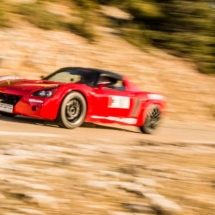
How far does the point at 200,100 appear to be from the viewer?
18.9 metres

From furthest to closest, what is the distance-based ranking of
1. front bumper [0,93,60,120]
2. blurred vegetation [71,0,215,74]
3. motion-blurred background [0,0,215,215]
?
blurred vegetation [71,0,215,74], front bumper [0,93,60,120], motion-blurred background [0,0,215,215]

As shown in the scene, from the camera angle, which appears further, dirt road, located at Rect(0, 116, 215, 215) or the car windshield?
the car windshield

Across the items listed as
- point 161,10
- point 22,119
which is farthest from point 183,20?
point 22,119

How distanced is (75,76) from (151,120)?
204cm

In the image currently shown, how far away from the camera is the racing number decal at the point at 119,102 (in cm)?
1109

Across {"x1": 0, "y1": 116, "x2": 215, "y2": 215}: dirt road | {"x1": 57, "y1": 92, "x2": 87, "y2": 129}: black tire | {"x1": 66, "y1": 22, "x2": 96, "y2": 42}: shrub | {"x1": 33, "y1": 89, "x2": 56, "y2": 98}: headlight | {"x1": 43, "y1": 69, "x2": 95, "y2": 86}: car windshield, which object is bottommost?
{"x1": 0, "y1": 116, "x2": 215, "y2": 215}: dirt road

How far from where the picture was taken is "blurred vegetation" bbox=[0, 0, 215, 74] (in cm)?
2133

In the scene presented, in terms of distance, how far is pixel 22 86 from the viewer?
1024 cm

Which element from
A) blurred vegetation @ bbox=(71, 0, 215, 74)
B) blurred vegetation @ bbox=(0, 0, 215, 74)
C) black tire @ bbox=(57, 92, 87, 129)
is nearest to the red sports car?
black tire @ bbox=(57, 92, 87, 129)

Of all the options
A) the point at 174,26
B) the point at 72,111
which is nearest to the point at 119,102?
the point at 72,111

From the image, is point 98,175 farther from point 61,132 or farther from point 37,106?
Answer: point 37,106

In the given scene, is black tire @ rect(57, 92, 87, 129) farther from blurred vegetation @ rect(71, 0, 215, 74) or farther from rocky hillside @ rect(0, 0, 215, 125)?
blurred vegetation @ rect(71, 0, 215, 74)

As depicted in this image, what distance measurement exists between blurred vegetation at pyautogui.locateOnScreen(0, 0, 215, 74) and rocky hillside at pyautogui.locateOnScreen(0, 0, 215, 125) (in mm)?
491

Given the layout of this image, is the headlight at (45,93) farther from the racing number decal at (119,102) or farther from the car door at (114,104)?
the racing number decal at (119,102)
